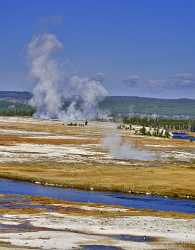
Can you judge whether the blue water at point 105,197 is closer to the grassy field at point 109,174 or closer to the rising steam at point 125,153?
the grassy field at point 109,174

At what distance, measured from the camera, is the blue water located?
143ft

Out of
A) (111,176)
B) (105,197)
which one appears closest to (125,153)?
(111,176)

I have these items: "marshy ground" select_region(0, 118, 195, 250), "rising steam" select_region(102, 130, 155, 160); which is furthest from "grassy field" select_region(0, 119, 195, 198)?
"rising steam" select_region(102, 130, 155, 160)

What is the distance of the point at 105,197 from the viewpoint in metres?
47.0

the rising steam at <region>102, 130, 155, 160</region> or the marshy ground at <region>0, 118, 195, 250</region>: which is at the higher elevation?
the rising steam at <region>102, 130, 155, 160</region>

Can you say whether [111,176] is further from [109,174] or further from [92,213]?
[92,213]

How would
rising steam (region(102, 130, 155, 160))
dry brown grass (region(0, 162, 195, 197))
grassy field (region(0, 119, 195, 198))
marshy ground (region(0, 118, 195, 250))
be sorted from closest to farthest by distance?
marshy ground (region(0, 118, 195, 250)) < dry brown grass (region(0, 162, 195, 197)) < grassy field (region(0, 119, 195, 198)) < rising steam (region(102, 130, 155, 160))

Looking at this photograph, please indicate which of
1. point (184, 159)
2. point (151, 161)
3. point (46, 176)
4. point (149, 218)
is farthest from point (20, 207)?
point (184, 159)

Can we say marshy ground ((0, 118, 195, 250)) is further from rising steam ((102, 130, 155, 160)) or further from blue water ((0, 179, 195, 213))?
rising steam ((102, 130, 155, 160))

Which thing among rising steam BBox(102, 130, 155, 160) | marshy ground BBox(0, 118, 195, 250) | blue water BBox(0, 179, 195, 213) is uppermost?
rising steam BBox(102, 130, 155, 160)

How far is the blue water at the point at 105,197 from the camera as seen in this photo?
43.5 m

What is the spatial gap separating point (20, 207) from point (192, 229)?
1133 centimetres

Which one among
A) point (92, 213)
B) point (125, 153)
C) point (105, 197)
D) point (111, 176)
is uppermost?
point (125, 153)

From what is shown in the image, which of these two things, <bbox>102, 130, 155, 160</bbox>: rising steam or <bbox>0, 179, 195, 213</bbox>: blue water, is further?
<bbox>102, 130, 155, 160</bbox>: rising steam
